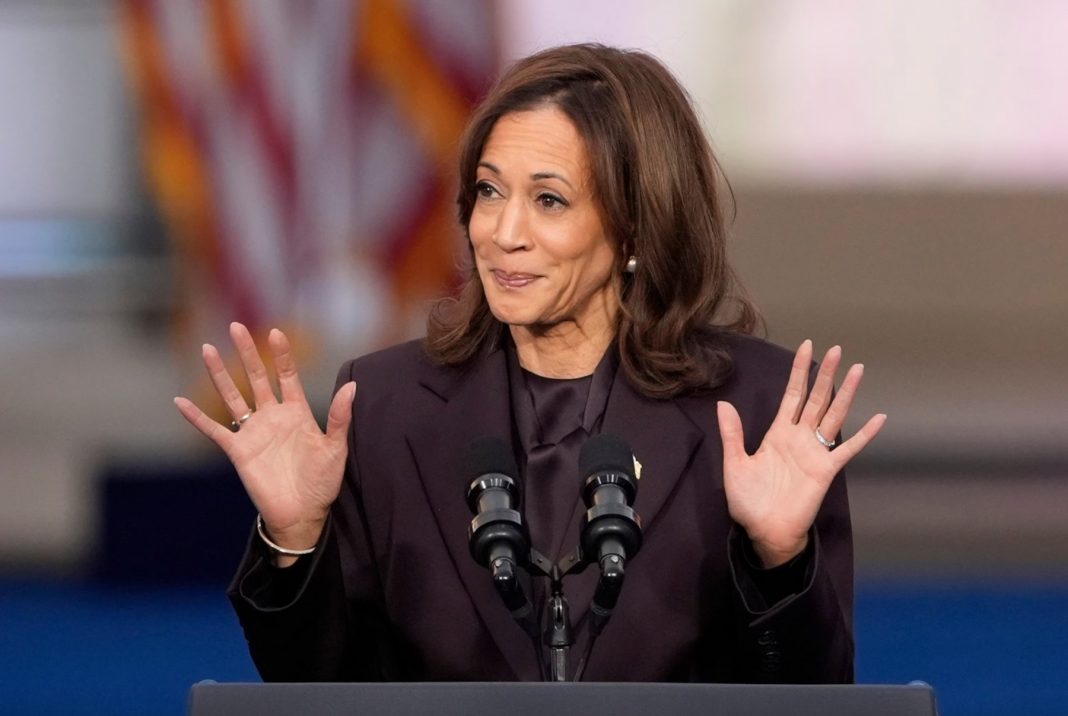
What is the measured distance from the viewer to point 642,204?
243 centimetres

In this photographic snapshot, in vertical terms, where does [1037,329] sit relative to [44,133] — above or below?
below

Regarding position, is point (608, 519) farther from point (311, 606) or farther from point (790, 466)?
point (311, 606)

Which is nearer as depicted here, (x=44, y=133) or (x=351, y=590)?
(x=351, y=590)

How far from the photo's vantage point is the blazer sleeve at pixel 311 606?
2.25m

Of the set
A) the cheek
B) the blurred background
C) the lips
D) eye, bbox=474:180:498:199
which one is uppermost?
eye, bbox=474:180:498:199

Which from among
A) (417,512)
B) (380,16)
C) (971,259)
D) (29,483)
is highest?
(380,16)

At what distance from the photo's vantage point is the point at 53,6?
329 inches

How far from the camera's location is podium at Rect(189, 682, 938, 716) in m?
1.66

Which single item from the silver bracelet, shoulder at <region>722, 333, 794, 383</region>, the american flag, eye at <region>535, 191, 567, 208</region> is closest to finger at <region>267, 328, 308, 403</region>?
the silver bracelet

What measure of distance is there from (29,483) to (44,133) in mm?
1891

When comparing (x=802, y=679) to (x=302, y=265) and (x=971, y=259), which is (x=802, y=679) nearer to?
(x=302, y=265)

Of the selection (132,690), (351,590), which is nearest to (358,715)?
(351,590)

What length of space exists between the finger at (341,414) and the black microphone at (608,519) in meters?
0.40

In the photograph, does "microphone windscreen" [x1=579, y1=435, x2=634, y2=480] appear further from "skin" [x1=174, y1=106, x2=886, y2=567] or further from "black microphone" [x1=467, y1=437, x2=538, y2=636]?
"skin" [x1=174, y1=106, x2=886, y2=567]
